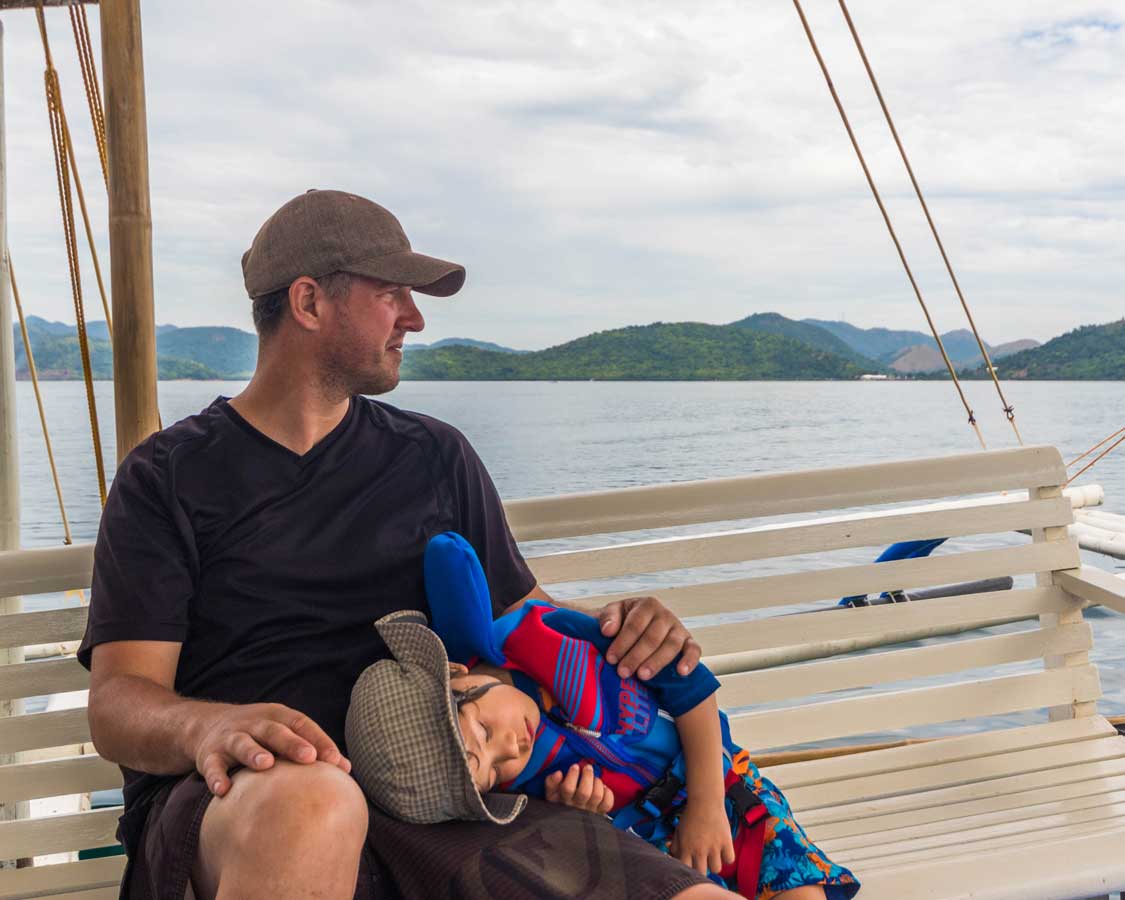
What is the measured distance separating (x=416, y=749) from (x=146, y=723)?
393mm

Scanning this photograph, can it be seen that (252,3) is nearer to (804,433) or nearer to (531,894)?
(804,433)

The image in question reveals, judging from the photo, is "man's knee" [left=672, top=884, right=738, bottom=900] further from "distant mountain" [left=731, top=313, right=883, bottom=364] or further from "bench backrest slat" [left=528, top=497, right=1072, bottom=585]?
"distant mountain" [left=731, top=313, right=883, bottom=364]

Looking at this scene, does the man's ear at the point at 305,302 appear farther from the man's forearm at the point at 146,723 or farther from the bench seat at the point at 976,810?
the bench seat at the point at 976,810

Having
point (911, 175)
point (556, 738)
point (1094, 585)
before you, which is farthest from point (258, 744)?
point (911, 175)

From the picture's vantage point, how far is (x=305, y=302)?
6.44 ft

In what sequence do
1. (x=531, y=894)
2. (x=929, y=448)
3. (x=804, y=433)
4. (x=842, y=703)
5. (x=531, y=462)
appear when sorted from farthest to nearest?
(x=804, y=433)
(x=929, y=448)
(x=531, y=462)
(x=842, y=703)
(x=531, y=894)

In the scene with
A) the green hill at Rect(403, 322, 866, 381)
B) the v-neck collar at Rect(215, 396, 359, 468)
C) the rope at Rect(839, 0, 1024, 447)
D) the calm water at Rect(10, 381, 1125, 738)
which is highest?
the rope at Rect(839, 0, 1024, 447)

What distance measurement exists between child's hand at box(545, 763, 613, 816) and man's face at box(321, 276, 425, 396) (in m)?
0.71

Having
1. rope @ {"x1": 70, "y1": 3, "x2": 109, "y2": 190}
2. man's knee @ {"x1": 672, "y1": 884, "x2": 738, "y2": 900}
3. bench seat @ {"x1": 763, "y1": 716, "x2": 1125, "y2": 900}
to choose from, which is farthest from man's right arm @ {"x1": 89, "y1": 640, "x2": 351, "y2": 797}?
rope @ {"x1": 70, "y1": 3, "x2": 109, "y2": 190}

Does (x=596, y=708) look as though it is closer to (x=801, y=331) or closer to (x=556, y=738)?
(x=556, y=738)

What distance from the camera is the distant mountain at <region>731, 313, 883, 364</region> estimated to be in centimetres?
5812

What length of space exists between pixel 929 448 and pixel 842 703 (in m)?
34.3

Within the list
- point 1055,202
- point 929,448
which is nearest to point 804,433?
point 929,448

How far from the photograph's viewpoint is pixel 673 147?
6575cm
